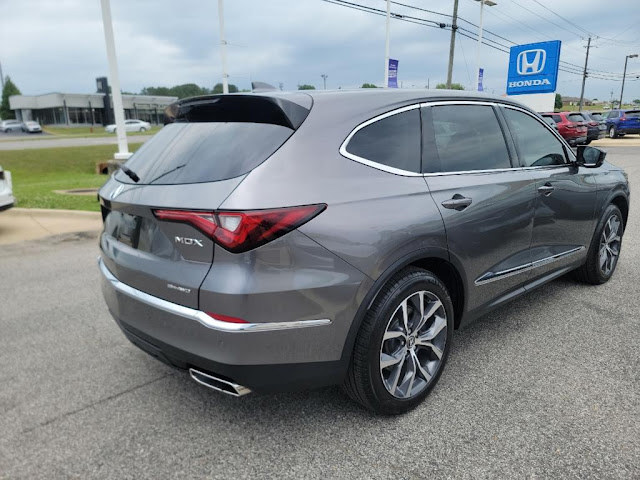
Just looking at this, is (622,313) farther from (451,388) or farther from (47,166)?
(47,166)

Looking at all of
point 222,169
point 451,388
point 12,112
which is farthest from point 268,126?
point 12,112

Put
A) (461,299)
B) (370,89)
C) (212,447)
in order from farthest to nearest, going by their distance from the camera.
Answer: (461,299), (370,89), (212,447)

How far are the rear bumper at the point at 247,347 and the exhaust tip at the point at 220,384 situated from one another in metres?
0.03

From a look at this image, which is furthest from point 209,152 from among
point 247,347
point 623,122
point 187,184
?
point 623,122

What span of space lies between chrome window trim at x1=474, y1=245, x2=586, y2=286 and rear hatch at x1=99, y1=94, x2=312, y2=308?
1576mm

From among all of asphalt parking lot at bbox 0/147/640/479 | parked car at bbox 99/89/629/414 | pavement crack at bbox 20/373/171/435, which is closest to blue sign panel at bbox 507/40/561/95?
asphalt parking lot at bbox 0/147/640/479

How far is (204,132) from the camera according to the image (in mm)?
2541

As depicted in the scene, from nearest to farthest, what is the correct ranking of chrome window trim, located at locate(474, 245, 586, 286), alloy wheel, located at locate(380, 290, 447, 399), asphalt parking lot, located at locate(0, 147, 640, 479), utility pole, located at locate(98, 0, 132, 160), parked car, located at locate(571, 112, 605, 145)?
asphalt parking lot, located at locate(0, 147, 640, 479) → alloy wheel, located at locate(380, 290, 447, 399) → chrome window trim, located at locate(474, 245, 586, 286) → utility pole, located at locate(98, 0, 132, 160) → parked car, located at locate(571, 112, 605, 145)

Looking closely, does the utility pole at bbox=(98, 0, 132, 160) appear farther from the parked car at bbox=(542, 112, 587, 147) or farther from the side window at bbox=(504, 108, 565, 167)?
the parked car at bbox=(542, 112, 587, 147)

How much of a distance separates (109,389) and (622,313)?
388cm

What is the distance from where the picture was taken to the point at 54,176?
15859 mm

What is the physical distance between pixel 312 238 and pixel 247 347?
55 centimetres

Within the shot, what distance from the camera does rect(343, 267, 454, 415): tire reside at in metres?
2.39

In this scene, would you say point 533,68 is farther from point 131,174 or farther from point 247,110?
point 131,174
